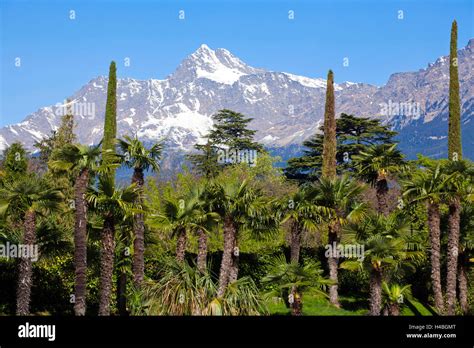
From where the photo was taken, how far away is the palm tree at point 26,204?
24.6m

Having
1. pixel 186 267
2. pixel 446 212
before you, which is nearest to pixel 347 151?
pixel 446 212

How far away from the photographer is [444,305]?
33.4 m

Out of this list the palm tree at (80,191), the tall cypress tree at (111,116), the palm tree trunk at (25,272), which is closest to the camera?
the palm tree trunk at (25,272)

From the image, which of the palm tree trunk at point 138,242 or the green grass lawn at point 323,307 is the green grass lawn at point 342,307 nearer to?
the green grass lawn at point 323,307

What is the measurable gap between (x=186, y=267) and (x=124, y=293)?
7.22 metres

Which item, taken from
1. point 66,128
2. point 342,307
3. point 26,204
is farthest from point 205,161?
point 26,204

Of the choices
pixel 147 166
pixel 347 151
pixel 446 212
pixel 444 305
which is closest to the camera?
pixel 147 166

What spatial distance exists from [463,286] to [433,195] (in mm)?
5924

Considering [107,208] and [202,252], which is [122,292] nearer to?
[202,252]

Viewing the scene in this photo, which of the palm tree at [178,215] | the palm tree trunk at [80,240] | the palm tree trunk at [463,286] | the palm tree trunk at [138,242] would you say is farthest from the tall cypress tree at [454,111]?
the palm tree trunk at [80,240]

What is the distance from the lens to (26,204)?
24.7 meters

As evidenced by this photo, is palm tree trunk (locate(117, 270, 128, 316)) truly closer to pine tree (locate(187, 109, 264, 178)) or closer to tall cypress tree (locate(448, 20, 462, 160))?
tall cypress tree (locate(448, 20, 462, 160))

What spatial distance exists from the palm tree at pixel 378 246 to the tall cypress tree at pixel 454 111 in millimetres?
8659

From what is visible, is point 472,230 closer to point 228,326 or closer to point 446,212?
point 446,212
